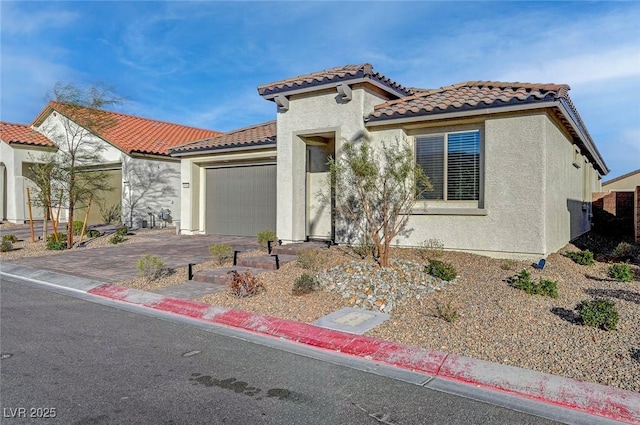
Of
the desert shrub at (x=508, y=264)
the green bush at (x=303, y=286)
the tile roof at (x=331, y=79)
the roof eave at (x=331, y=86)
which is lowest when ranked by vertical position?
the green bush at (x=303, y=286)

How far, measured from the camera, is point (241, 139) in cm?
1678

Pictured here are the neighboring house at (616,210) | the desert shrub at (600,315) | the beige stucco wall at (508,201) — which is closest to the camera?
the desert shrub at (600,315)

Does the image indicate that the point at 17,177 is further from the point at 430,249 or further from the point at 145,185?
the point at 430,249

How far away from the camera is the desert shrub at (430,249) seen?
32.2 ft

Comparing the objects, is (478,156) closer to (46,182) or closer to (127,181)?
(46,182)

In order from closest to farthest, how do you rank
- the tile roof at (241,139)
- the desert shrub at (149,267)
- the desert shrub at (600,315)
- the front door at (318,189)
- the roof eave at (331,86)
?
the desert shrub at (600,315)
the desert shrub at (149,267)
the roof eave at (331,86)
the front door at (318,189)
the tile roof at (241,139)

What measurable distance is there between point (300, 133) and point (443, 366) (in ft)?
28.8

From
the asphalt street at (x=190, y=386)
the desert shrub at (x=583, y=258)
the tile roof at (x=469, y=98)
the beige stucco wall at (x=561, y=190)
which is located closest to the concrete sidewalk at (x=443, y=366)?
the asphalt street at (x=190, y=386)

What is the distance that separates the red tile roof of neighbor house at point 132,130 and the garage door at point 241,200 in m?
4.15

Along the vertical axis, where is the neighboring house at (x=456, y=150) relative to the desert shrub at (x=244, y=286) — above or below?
above

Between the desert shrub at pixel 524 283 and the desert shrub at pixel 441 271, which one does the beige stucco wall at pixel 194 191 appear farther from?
the desert shrub at pixel 524 283

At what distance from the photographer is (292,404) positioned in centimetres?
425

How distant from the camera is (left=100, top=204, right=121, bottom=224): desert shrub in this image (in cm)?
2281

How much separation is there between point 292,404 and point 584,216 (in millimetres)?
15962
